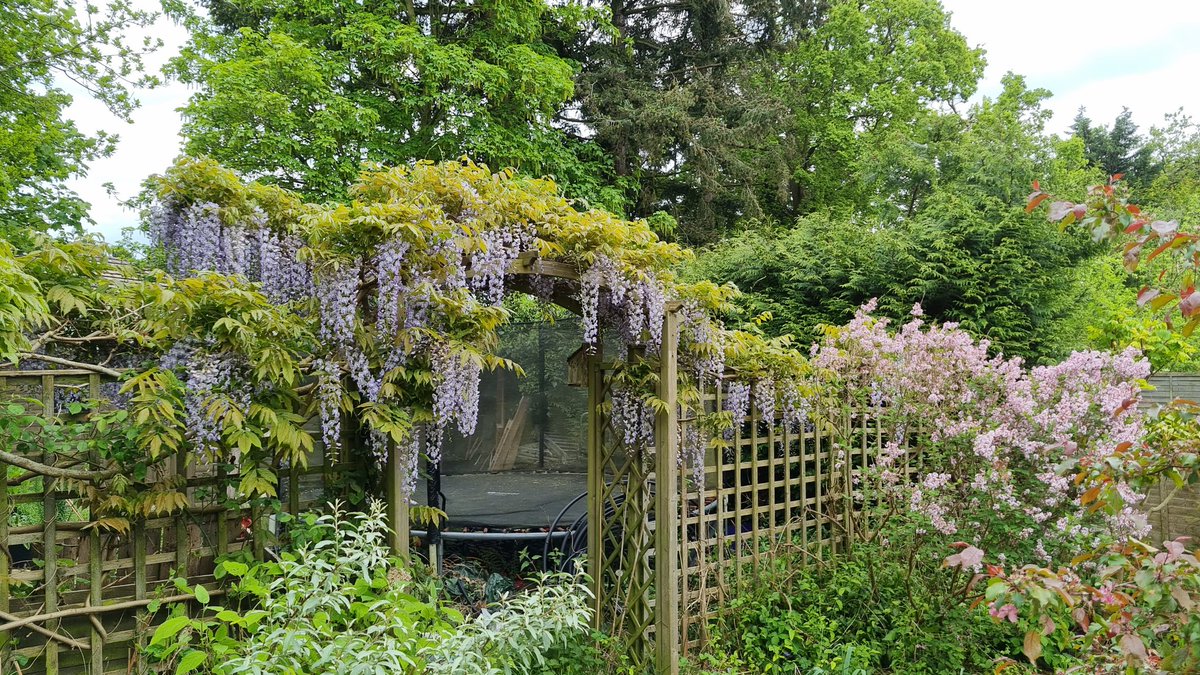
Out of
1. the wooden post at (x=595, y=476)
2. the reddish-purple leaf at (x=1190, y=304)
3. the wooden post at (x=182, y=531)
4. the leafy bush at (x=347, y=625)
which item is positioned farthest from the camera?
the wooden post at (x=595, y=476)

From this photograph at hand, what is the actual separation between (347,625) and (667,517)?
5.37ft

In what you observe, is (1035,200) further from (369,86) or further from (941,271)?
(369,86)

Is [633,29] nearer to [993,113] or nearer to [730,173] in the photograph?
[730,173]

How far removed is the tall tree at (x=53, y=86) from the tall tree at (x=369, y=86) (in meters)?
0.76

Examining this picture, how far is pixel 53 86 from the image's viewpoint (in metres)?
9.89

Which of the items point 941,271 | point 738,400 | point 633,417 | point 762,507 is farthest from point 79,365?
point 941,271

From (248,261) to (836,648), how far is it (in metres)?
3.32

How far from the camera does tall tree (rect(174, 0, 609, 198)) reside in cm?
934

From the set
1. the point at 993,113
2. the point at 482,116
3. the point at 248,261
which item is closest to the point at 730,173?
the point at 482,116

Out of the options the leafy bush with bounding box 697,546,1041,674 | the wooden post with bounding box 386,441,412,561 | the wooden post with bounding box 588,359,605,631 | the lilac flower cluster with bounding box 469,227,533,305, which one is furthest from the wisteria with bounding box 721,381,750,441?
the wooden post with bounding box 386,441,412,561

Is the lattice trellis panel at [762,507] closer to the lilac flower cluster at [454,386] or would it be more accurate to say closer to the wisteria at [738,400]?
the wisteria at [738,400]

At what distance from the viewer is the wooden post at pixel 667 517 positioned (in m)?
3.37

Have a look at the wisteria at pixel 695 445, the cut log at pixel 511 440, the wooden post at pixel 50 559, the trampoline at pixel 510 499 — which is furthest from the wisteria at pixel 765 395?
the wooden post at pixel 50 559

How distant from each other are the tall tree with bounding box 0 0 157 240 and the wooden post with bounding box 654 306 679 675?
8764 mm
